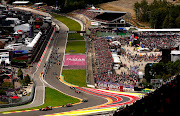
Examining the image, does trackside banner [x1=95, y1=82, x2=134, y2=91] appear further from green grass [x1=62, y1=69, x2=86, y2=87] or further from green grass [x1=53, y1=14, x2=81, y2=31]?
green grass [x1=53, y1=14, x2=81, y2=31]

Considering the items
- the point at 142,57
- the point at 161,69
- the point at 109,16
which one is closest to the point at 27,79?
the point at 161,69

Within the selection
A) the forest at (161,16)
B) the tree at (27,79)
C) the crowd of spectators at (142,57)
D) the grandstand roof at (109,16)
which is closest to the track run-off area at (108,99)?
the tree at (27,79)

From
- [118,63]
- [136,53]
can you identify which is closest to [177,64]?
[118,63]

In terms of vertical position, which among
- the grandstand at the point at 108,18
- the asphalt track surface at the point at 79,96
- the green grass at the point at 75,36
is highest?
the grandstand at the point at 108,18

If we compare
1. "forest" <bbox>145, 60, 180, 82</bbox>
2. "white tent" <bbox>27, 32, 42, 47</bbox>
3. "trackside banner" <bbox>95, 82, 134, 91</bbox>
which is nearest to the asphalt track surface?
"trackside banner" <bbox>95, 82, 134, 91</bbox>

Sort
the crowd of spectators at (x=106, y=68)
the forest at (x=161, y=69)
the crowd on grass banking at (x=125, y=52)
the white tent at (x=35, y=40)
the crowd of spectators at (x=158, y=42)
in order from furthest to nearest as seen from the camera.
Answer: the crowd of spectators at (x=158, y=42)
the white tent at (x=35, y=40)
the crowd on grass banking at (x=125, y=52)
the forest at (x=161, y=69)
the crowd of spectators at (x=106, y=68)

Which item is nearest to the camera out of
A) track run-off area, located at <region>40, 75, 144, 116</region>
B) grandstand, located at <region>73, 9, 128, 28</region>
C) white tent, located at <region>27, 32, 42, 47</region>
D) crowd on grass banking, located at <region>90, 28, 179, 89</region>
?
track run-off area, located at <region>40, 75, 144, 116</region>

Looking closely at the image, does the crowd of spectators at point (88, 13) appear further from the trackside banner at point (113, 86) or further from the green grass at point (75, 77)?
the trackside banner at point (113, 86)
